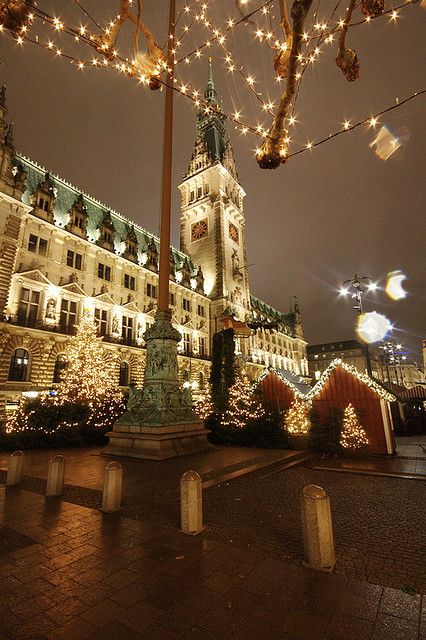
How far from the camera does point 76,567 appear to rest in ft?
12.4

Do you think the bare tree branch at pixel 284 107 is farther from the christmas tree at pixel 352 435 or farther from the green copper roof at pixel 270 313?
the green copper roof at pixel 270 313

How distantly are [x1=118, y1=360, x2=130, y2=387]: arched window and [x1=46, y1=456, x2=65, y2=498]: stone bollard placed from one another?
24641 mm

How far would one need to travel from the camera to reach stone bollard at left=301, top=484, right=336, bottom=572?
376cm

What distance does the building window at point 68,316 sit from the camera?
26.9 meters

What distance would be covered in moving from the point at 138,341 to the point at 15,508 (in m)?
28.1

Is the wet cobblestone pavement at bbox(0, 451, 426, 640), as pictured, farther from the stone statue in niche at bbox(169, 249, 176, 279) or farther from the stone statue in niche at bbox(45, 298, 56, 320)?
the stone statue in niche at bbox(169, 249, 176, 279)

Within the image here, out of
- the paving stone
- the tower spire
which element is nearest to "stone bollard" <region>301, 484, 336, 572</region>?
the paving stone

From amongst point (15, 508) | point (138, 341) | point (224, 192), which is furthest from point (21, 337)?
point (224, 192)

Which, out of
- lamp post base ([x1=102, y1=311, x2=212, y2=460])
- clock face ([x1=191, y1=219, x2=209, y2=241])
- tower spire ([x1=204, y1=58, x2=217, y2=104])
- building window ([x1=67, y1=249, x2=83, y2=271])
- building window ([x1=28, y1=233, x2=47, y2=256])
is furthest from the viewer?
tower spire ([x1=204, y1=58, x2=217, y2=104])

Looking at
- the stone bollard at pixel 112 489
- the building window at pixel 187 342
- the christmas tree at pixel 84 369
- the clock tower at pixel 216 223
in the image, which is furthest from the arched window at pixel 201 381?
the stone bollard at pixel 112 489

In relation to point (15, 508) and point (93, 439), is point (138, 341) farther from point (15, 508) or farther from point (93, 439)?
point (15, 508)

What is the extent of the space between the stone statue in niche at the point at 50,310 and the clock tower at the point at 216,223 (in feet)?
77.8

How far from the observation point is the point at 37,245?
26.5 m

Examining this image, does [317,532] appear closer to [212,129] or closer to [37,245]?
[37,245]
